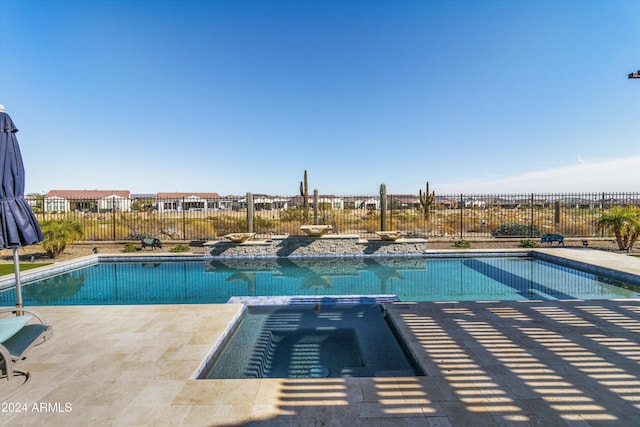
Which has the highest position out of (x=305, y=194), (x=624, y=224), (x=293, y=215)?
(x=305, y=194)

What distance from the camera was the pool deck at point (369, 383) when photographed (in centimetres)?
200

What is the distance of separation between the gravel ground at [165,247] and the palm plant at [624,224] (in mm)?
364

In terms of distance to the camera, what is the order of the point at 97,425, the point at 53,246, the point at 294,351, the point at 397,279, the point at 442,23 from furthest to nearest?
the point at 442,23, the point at 53,246, the point at 397,279, the point at 294,351, the point at 97,425

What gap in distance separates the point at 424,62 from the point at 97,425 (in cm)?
1397

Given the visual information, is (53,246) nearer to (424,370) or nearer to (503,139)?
(424,370)

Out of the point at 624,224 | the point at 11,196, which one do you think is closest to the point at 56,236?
the point at 11,196

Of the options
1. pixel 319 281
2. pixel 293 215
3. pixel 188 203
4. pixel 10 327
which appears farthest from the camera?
pixel 188 203

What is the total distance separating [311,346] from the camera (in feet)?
12.1

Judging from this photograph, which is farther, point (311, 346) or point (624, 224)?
point (624, 224)

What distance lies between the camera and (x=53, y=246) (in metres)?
9.27

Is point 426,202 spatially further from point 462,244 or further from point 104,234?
point 104,234

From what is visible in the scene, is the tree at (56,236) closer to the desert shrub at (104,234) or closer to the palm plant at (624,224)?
the desert shrub at (104,234)

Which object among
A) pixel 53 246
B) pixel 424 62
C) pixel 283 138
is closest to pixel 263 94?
pixel 283 138

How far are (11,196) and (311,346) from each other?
3622mm
